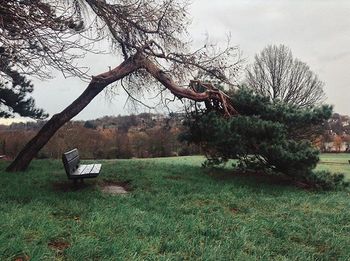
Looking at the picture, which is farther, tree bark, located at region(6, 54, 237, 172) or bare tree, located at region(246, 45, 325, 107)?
bare tree, located at region(246, 45, 325, 107)

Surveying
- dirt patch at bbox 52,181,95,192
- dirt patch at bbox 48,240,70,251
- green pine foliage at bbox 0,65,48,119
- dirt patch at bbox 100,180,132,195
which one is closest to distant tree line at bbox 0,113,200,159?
green pine foliage at bbox 0,65,48,119

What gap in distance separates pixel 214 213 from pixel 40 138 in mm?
6828

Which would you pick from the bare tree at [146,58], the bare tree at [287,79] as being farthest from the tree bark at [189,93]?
the bare tree at [287,79]

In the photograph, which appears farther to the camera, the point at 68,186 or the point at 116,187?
the point at 116,187

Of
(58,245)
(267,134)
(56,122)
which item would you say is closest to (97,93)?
(56,122)

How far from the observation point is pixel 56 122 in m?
11.3

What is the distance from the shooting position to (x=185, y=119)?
41.3ft

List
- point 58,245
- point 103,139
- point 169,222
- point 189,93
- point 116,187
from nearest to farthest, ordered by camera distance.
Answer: point 58,245
point 169,222
point 116,187
point 189,93
point 103,139

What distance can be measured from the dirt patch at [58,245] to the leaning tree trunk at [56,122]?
7222mm

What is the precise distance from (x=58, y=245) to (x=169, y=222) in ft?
5.71

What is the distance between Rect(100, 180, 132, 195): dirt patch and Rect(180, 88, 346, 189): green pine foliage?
291cm

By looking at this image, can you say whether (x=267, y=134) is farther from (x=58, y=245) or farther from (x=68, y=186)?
(x=58, y=245)

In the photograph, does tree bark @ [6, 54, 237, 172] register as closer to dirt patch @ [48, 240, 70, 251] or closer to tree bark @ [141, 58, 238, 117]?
tree bark @ [141, 58, 238, 117]

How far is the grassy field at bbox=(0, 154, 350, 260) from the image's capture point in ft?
14.2
